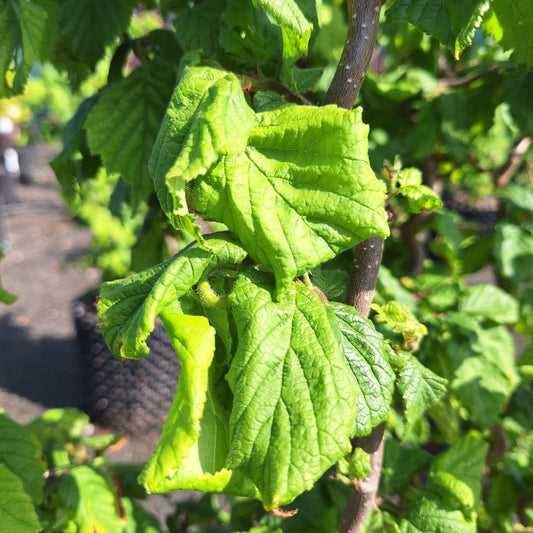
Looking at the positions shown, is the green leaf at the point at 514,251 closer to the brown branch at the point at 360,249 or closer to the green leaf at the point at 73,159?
the brown branch at the point at 360,249

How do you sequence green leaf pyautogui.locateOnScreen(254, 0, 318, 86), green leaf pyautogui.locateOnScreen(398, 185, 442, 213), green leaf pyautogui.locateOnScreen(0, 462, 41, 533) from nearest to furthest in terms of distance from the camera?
green leaf pyautogui.locateOnScreen(254, 0, 318, 86) < green leaf pyautogui.locateOnScreen(398, 185, 442, 213) < green leaf pyautogui.locateOnScreen(0, 462, 41, 533)

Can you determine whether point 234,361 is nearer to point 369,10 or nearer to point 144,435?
point 369,10

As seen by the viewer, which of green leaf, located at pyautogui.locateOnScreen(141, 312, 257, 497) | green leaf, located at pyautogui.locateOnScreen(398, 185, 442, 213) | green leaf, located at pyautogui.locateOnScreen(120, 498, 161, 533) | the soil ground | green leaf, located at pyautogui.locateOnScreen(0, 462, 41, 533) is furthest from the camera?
the soil ground

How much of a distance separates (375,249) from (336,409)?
0.92ft

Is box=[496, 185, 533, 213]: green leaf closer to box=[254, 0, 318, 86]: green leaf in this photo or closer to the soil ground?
box=[254, 0, 318, 86]: green leaf

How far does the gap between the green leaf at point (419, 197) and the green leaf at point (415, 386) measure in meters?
0.21

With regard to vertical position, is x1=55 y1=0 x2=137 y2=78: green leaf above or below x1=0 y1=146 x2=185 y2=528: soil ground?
above

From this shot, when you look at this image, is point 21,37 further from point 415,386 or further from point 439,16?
point 415,386

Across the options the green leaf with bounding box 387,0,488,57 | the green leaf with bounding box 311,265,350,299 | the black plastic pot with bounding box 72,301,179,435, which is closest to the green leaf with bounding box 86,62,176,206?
the green leaf with bounding box 311,265,350,299

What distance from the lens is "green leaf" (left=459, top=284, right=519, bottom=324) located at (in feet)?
4.54

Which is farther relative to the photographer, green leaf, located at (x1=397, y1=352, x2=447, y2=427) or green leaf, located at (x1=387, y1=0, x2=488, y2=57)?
green leaf, located at (x1=397, y1=352, x2=447, y2=427)

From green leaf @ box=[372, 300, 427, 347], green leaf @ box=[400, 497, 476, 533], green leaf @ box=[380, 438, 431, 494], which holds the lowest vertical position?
green leaf @ box=[380, 438, 431, 494]

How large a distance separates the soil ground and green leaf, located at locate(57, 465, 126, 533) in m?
1.29

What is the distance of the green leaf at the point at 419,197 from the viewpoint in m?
0.77
